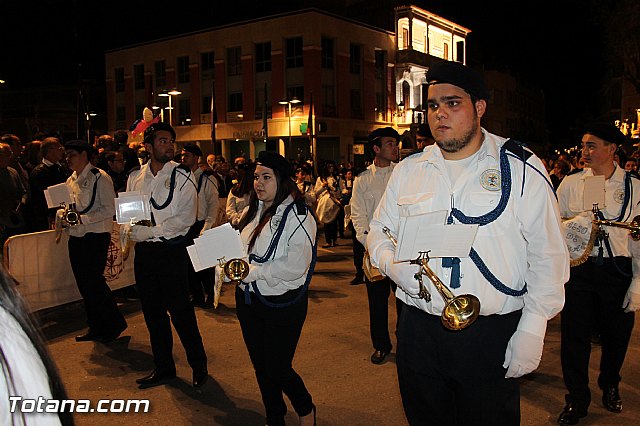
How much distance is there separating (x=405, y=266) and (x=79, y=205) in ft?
16.9

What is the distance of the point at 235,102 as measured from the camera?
142ft

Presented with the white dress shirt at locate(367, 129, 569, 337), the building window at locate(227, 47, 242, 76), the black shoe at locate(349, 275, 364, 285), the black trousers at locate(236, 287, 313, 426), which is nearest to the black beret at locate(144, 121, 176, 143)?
the black trousers at locate(236, 287, 313, 426)

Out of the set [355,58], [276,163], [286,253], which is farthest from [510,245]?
[355,58]

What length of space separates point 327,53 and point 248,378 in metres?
37.4

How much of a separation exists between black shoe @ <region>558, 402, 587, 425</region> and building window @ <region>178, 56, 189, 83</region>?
44296mm

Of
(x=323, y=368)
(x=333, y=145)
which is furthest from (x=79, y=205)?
(x=333, y=145)

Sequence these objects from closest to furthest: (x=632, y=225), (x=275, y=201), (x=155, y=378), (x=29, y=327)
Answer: (x=29, y=327) < (x=275, y=201) < (x=632, y=225) < (x=155, y=378)

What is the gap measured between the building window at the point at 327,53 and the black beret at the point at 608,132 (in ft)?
121

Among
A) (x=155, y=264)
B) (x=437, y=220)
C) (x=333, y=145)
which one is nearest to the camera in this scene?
(x=437, y=220)

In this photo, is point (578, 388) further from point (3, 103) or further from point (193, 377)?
point (3, 103)

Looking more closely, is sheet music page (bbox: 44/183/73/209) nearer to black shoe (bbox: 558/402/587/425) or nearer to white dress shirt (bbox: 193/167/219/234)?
white dress shirt (bbox: 193/167/219/234)

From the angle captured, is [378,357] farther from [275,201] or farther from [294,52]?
[294,52]

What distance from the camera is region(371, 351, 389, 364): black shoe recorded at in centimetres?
602

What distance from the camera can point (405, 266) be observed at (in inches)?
108
